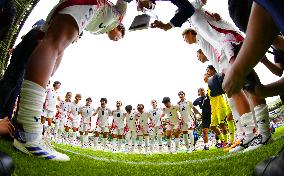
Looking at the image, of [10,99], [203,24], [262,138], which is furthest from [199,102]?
[10,99]

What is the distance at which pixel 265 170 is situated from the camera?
802 millimetres

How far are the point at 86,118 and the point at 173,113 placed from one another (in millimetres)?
4223

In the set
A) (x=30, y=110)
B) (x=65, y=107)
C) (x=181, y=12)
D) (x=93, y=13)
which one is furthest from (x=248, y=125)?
(x=65, y=107)

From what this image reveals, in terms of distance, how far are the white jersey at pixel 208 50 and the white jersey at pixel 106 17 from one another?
1603 mm

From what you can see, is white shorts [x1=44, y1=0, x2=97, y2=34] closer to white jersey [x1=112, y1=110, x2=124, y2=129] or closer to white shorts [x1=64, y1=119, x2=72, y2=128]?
white jersey [x1=112, y1=110, x2=124, y2=129]

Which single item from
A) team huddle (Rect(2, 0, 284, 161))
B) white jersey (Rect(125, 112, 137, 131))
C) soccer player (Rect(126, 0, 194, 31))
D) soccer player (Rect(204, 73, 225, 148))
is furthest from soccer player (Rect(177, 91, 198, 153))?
soccer player (Rect(126, 0, 194, 31))

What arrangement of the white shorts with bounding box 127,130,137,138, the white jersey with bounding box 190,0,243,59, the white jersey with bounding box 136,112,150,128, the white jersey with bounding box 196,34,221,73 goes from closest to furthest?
1. the white jersey with bounding box 190,0,243,59
2. the white jersey with bounding box 196,34,221,73
3. the white jersey with bounding box 136,112,150,128
4. the white shorts with bounding box 127,130,137,138

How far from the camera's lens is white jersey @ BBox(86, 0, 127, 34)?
2354mm

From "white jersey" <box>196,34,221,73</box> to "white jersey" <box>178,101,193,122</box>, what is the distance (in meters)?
4.86

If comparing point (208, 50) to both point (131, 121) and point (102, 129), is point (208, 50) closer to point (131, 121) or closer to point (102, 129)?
point (131, 121)

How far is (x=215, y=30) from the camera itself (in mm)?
3463

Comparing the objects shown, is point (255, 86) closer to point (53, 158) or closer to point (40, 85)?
point (40, 85)

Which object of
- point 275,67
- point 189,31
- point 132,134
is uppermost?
point 189,31

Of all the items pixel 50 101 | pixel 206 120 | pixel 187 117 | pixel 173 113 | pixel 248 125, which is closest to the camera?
pixel 248 125
